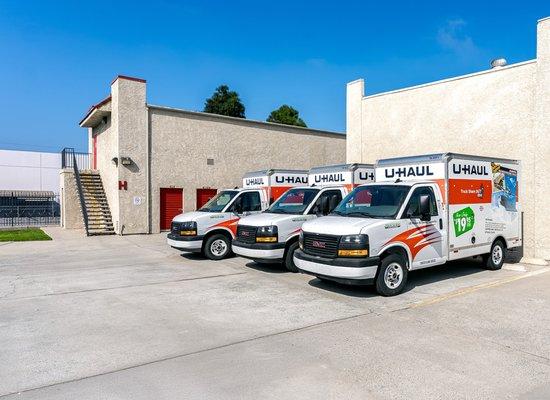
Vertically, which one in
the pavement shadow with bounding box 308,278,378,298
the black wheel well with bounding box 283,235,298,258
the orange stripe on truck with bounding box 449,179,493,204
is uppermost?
the orange stripe on truck with bounding box 449,179,493,204

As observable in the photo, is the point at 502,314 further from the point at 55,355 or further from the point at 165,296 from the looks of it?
the point at 55,355

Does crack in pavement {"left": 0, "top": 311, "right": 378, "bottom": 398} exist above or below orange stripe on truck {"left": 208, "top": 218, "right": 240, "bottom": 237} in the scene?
below

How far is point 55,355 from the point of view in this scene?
5.16 meters

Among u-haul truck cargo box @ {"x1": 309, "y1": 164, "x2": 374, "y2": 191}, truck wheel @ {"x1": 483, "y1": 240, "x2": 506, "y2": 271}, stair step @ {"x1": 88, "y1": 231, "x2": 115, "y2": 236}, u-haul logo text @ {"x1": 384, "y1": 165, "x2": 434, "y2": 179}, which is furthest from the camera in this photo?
stair step @ {"x1": 88, "y1": 231, "x2": 115, "y2": 236}

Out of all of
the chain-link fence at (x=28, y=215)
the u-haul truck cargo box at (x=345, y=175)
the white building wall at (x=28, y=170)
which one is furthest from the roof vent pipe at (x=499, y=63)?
the white building wall at (x=28, y=170)

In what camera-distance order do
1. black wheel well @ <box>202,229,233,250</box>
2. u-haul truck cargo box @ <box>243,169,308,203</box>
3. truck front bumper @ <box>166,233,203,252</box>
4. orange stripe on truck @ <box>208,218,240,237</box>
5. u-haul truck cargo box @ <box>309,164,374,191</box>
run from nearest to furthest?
u-haul truck cargo box @ <box>309,164,374,191</box>, truck front bumper @ <box>166,233,203,252</box>, black wheel well @ <box>202,229,233,250</box>, orange stripe on truck @ <box>208,218,240,237</box>, u-haul truck cargo box @ <box>243,169,308,203</box>

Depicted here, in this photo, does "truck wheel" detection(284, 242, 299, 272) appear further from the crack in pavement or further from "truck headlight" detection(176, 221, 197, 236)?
the crack in pavement

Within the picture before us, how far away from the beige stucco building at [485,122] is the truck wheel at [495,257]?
77.2 inches

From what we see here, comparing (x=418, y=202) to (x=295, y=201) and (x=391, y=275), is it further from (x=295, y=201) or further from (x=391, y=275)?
(x=295, y=201)

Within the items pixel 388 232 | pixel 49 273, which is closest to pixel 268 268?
pixel 388 232

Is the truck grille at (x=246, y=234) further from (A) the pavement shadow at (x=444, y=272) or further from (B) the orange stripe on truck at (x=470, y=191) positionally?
(B) the orange stripe on truck at (x=470, y=191)

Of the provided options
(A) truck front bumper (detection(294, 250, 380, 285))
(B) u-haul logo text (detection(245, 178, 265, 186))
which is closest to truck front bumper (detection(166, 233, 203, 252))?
(B) u-haul logo text (detection(245, 178, 265, 186))

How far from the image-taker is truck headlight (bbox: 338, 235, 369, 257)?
24.8 feet

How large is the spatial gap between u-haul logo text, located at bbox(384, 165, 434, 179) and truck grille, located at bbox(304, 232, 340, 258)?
8.81 feet
